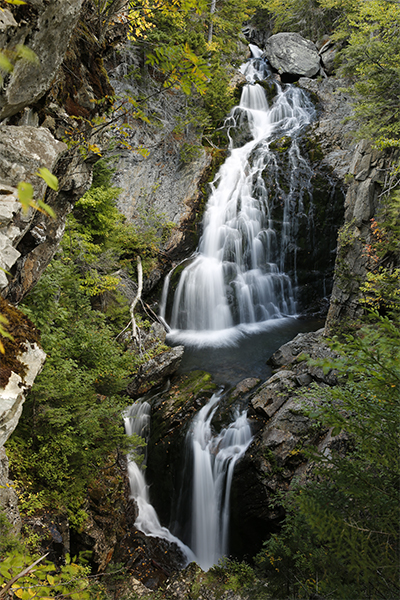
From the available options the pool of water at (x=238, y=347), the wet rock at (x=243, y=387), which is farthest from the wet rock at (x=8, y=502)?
the pool of water at (x=238, y=347)

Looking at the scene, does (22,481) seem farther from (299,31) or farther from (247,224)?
(299,31)

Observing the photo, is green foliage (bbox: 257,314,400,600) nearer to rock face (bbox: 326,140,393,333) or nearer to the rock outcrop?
the rock outcrop

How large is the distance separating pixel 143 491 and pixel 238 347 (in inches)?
200

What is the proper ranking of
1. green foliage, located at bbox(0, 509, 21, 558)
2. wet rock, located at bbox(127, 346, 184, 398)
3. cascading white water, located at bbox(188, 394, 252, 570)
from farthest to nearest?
wet rock, located at bbox(127, 346, 184, 398)
cascading white water, located at bbox(188, 394, 252, 570)
green foliage, located at bbox(0, 509, 21, 558)

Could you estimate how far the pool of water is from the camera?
9.04m

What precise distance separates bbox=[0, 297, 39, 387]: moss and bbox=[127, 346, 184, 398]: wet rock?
5407 millimetres

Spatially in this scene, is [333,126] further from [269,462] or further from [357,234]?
[269,462]

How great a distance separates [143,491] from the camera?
6.84m

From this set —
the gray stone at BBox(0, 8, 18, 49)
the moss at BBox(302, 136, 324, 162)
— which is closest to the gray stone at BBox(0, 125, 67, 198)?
the gray stone at BBox(0, 8, 18, 49)

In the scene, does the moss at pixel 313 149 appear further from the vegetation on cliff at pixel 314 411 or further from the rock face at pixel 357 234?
the rock face at pixel 357 234

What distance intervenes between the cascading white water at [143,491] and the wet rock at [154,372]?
1.22ft

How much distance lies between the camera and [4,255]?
8.12 feet

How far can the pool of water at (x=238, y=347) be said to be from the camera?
29.7 ft

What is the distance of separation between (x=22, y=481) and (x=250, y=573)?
13.0 ft
